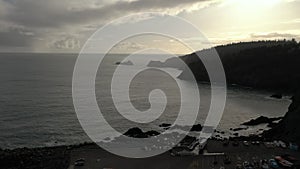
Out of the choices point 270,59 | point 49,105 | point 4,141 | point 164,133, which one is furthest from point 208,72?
point 4,141

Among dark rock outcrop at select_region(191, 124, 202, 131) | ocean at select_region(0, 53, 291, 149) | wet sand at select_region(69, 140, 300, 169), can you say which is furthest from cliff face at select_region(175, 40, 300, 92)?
wet sand at select_region(69, 140, 300, 169)

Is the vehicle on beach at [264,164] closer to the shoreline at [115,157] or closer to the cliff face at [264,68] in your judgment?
the shoreline at [115,157]

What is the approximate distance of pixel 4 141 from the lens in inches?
1929

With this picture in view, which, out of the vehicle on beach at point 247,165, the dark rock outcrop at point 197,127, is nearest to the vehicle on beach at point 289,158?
the vehicle on beach at point 247,165

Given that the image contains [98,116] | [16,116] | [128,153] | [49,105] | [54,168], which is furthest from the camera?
[49,105]

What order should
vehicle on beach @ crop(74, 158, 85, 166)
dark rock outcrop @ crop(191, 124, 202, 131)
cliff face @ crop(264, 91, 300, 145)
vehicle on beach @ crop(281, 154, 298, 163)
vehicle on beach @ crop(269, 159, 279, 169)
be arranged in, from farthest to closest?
dark rock outcrop @ crop(191, 124, 202, 131) → cliff face @ crop(264, 91, 300, 145) → vehicle on beach @ crop(74, 158, 85, 166) → vehicle on beach @ crop(281, 154, 298, 163) → vehicle on beach @ crop(269, 159, 279, 169)

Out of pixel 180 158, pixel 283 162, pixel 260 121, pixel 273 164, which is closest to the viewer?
pixel 273 164

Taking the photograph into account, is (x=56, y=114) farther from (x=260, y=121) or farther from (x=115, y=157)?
(x=260, y=121)

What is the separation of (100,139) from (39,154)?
1146 centimetres

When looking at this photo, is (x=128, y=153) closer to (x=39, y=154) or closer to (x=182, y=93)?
(x=39, y=154)

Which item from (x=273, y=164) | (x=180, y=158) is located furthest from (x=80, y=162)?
(x=273, y=164)

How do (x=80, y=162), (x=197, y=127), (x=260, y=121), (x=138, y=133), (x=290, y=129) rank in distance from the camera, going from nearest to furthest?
(x=80, y=162), (x=290, y=129), (x=138, y=133), (x=197, y=127), (x=260, y=121)

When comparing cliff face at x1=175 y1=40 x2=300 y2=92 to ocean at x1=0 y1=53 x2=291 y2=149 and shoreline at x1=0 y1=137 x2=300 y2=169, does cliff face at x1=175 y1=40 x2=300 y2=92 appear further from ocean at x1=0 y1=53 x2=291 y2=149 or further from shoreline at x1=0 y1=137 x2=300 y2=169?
shoreline at x1=0 y1=137 x2=300 y2=169

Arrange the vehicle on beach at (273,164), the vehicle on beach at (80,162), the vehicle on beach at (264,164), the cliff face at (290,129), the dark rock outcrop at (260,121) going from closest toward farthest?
1. the vehicle on beach at (264,164)
2. the vehicle on beach at (273,164)
3. the vehicle on beach at (80,162)
4. the cliff face at (290,129)
5. the dark rock outcrop at (260,121)
